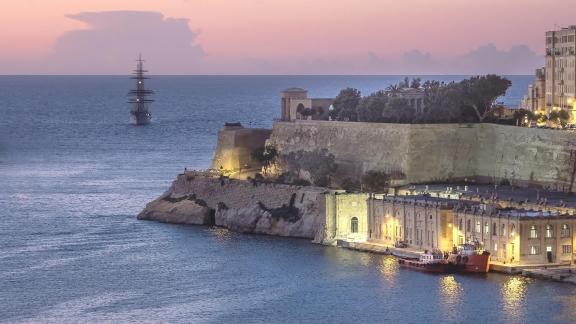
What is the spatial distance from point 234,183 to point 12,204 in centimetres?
1076

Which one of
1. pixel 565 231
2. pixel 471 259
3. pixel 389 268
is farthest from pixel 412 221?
pixel 565 231

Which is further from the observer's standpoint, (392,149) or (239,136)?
(239,136)

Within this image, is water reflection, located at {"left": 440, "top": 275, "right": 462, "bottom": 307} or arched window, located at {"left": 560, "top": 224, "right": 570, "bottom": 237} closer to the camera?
water reflection, located at {"left": 440, "top": 275, "right": 462, "bottom": 307}

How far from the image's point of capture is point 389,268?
5275cm

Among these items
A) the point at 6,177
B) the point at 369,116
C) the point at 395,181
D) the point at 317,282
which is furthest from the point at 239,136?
the point at 317,282

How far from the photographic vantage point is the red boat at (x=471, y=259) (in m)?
51.2

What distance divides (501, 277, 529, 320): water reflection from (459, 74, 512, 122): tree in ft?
65.4

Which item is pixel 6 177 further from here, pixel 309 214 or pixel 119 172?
pixel 309 214

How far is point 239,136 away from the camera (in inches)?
2896

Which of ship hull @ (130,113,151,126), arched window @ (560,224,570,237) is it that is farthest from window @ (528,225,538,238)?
ship hull @ (130,113,151,126)

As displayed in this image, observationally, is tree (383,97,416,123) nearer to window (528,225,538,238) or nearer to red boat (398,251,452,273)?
red boat (398,251,452,273)

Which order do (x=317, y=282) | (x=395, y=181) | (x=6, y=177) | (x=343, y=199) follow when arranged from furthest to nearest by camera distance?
(x=6, y=177) < (x=395, y=181) < (x=343, y=199) < (x=317, y=282)

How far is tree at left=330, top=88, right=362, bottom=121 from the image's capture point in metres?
73.6

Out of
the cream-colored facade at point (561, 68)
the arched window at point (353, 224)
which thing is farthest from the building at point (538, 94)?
the arched window at point (353, 224)
